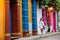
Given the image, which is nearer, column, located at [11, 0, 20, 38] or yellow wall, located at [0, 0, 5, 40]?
yellow wall, located at [0, 0, 5, 40]

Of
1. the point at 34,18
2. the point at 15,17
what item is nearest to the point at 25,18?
the point at 15,17

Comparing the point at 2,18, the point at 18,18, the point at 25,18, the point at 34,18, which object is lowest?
the point at 34,18

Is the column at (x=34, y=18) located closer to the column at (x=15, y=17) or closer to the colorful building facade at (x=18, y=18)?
the colorful building facade at (x=18, y=18)

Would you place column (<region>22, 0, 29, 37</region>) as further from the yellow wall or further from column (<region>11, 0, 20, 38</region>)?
the yellow wall

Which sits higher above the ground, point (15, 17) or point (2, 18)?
point (2, 18)

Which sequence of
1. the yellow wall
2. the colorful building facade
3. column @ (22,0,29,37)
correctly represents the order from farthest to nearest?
column @ (22,0,29,37) → the colorful building facade → the yellow wall

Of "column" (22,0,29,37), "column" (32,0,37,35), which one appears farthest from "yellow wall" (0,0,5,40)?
"column" (32,0,37,35)

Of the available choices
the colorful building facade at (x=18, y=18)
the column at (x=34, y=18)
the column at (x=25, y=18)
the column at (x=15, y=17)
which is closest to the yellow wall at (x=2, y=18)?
the colorful building facade at (x=18, y=18)

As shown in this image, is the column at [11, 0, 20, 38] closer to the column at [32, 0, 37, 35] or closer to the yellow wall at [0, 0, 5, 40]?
the yellow wall at [0, 0, 5, 40]

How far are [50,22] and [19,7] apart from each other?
15513mm

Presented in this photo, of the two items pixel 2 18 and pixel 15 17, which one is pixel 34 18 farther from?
pixel 2 18

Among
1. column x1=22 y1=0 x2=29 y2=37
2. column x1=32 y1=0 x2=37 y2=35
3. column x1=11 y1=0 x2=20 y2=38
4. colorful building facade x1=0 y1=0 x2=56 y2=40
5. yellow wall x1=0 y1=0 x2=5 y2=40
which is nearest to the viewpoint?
yellow wall x1=0 y1=0 x2=5 y2=40

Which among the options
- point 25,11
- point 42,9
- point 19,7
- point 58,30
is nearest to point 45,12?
point 42,9


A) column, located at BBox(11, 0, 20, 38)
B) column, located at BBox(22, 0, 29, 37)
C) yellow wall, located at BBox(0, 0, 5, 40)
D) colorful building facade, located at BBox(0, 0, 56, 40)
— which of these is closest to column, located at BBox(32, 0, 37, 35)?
colorful building facade, located at BBox(0, 0, 56, 40)
